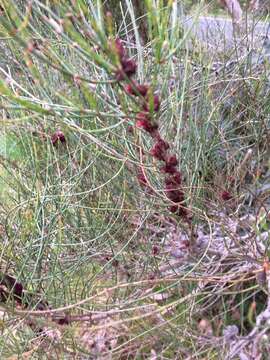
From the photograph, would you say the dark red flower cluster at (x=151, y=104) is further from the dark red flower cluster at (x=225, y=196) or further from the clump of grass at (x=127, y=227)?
the dark red flower cluster at (x=225, y=196)

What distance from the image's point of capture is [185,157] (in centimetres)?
124

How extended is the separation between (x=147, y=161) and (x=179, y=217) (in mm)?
142

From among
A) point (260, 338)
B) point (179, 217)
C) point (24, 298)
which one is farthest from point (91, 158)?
point (260, 338)

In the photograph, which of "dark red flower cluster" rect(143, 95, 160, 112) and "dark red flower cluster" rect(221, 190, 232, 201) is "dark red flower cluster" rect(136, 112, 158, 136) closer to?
"dark red flower cluster" rect(143, 95, 160, 112)

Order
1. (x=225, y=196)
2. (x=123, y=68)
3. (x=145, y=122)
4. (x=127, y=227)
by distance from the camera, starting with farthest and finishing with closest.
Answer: (x=127, y=227)
(x=225, y=196)
(x=145, y=122)
(x=123, y=68)

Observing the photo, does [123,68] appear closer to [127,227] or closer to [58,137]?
[58,137]

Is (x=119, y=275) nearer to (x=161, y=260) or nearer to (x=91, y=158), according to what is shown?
(x=161, y=260)

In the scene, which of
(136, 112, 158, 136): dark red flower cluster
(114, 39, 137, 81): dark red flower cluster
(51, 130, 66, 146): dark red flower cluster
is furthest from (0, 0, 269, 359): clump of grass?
(114, 39, 137, 81): dark red flower cluster

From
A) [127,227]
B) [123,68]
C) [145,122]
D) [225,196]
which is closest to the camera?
[123,68]

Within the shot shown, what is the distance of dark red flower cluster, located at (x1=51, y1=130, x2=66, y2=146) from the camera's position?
1.29m

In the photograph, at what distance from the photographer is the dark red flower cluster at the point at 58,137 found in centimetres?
129

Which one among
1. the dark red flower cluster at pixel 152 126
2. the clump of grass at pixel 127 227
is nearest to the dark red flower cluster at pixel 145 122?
the dark red flower cluster at pixel 152 126

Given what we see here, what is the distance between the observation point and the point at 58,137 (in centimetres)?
128

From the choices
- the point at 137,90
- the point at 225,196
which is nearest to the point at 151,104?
the point at 137,90
